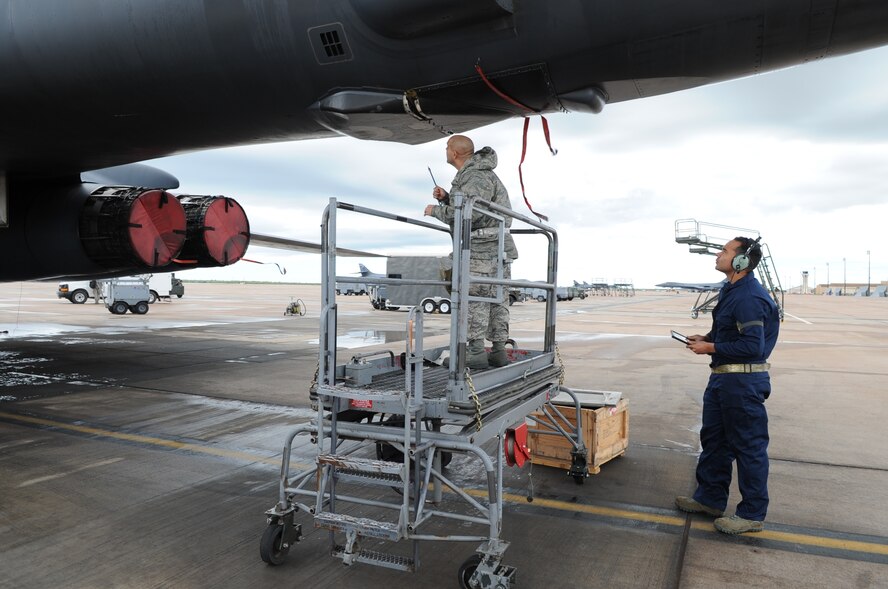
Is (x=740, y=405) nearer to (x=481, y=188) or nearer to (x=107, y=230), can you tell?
(x=481, y=188)

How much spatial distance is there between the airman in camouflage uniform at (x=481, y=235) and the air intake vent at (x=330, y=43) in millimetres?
1111

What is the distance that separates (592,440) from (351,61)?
3.77 m

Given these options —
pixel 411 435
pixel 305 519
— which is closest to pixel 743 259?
pixel 411 435

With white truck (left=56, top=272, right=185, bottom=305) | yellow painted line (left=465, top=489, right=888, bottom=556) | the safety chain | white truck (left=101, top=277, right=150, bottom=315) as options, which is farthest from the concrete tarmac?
white truck (left=56, top=272, right=185, bottom=305)

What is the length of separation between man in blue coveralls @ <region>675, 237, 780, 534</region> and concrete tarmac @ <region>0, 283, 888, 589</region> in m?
0.21

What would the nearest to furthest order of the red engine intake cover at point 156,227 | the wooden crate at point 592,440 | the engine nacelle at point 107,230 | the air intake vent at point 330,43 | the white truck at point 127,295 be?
the air intake vent at point 330,43, the wooden crate at point 592,440, the red engine intake cover at point 156,227, the engine nacelle at point 107,230, the white truck at point 127,295

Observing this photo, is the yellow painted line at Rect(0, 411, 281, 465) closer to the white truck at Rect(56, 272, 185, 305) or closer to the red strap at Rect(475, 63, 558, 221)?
the red strap at Rect(475, 63, 558, 221)

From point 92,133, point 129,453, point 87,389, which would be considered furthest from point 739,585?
point 87,389

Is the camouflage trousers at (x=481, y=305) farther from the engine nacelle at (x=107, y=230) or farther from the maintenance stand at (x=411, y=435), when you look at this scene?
the engine nacelle at (x=107, y=230)

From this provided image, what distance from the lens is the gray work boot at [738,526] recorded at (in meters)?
4.02

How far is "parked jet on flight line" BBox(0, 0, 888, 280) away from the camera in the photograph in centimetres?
379

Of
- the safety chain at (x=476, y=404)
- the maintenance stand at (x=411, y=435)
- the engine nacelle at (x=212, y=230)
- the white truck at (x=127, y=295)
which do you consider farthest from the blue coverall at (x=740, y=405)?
the white truck at (x=127, y=295)

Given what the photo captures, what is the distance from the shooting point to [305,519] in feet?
13.9

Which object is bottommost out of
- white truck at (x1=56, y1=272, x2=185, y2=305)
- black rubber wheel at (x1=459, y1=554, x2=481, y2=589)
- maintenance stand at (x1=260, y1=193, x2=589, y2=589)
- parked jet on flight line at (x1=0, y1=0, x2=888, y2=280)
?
black rubber wheel at (x1=459, y1=554, x2=481, y2=589)
